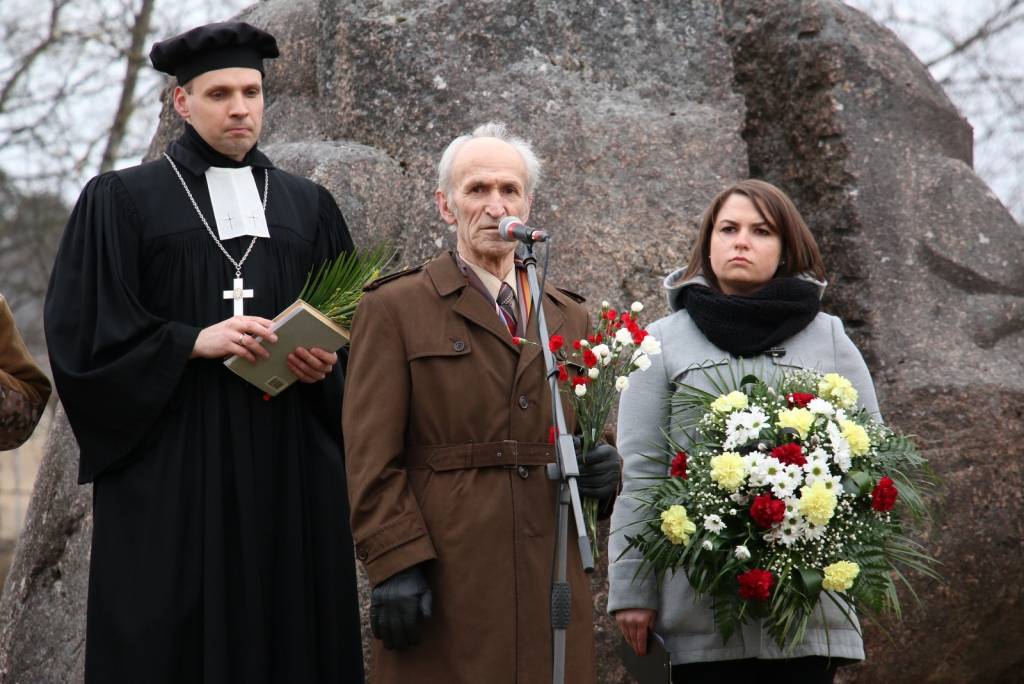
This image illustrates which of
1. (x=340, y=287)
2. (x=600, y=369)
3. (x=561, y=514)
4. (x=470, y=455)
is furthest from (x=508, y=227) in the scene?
(x=340, y=287)

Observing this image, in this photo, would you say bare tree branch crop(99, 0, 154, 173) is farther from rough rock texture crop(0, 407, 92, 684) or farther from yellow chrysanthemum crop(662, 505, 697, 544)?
yellow chrysanthemum crop(662, 505, 697, 544)

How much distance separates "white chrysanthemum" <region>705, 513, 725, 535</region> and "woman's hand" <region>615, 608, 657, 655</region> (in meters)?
0.52

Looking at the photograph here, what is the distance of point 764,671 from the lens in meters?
3.95

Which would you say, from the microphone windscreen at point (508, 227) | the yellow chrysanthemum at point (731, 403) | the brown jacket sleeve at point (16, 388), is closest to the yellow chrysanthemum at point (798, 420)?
the yellow chrysanthemum at point (731, 403)

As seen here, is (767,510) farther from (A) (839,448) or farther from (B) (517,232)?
(B) (517,232)

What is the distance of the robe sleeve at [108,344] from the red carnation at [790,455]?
1.77m

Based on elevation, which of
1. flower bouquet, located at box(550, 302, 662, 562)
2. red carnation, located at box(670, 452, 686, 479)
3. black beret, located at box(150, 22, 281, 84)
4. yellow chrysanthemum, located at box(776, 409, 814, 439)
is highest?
black beret, located at box(150, 22, 281, 84)

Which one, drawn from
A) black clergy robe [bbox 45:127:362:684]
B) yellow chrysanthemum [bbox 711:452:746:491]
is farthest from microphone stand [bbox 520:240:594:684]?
black clergy robe [bbox 45:127:362:684]

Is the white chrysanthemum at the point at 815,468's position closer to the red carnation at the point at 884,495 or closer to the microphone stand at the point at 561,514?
the red carnation at the point at 884,495

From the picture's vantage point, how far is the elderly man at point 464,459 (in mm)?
3604

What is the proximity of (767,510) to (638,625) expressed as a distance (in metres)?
0.66

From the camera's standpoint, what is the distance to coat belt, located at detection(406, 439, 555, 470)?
12.2 feet

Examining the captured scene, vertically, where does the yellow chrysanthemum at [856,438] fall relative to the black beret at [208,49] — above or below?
below

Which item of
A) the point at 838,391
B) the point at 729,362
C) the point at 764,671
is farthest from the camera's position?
the point at 729,362
